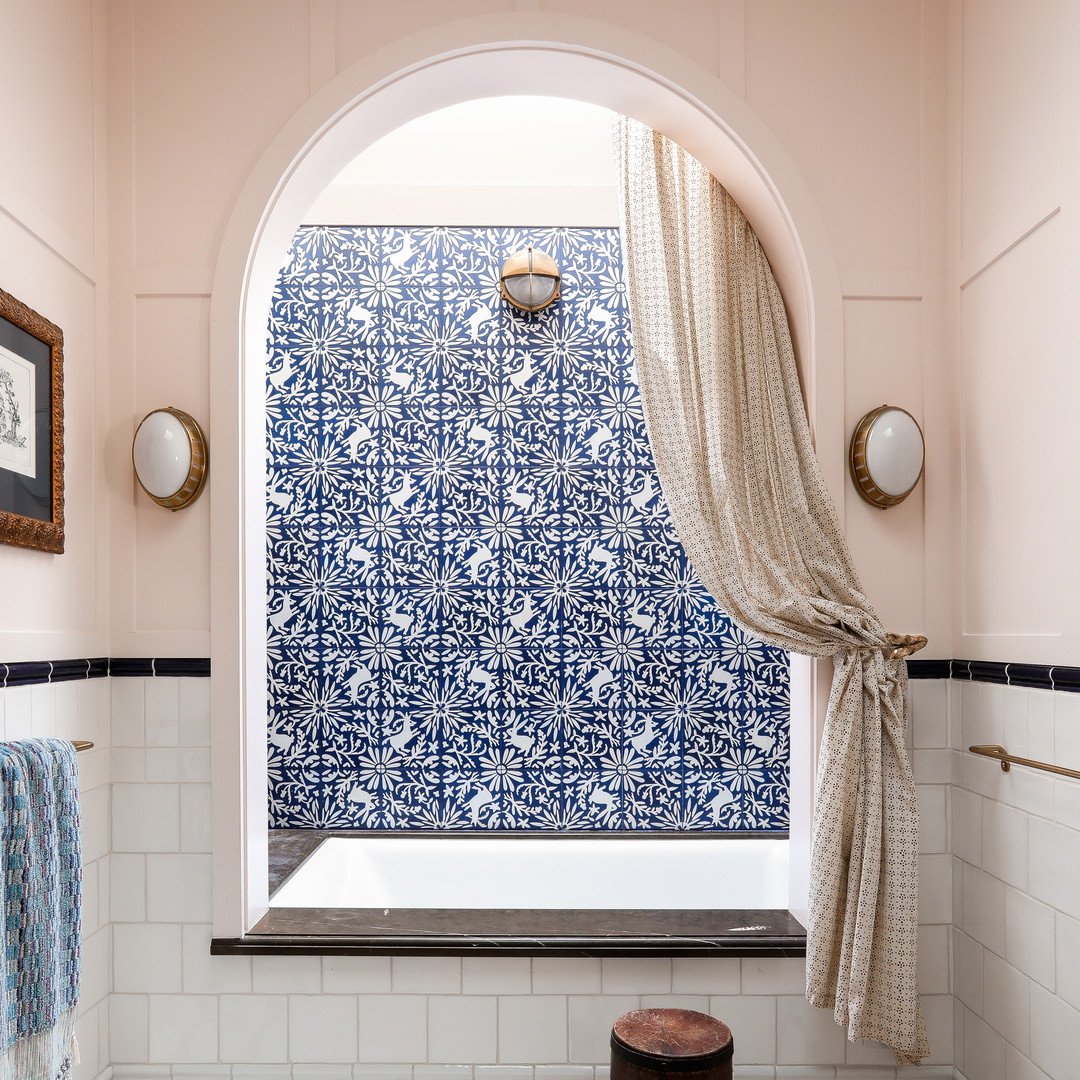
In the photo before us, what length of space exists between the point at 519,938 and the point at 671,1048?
418mm

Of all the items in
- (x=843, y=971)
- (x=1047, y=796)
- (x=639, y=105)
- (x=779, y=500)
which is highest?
(x=639, y=105)

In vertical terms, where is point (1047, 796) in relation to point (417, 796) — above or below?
above

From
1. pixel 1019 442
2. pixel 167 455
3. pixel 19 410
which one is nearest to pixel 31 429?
pixel 19 410

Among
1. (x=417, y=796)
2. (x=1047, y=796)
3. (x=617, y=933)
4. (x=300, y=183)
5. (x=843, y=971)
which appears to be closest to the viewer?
(x=1047, y=796)

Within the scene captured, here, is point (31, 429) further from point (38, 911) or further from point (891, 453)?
point (891, 453)

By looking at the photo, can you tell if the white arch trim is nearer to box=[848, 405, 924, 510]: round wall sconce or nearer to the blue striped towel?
box=[848, 405, 924, 510]: round wall sconce

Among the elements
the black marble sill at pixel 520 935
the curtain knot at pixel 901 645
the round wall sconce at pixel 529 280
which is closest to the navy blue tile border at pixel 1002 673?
the curtain knot at pixel 901 645

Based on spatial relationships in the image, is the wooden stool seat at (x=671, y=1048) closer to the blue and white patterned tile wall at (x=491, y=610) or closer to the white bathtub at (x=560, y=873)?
the white bathtub at (x=560, y=873)

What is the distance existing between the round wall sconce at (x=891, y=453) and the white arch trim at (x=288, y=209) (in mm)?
69

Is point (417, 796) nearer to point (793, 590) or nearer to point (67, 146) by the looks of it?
point (793, 590)

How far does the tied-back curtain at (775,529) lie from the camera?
1.91 meters

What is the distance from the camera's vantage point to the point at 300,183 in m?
2.18

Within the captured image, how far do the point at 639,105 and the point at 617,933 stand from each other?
1933mm

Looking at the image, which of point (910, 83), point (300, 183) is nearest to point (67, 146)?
point (300, 183)
